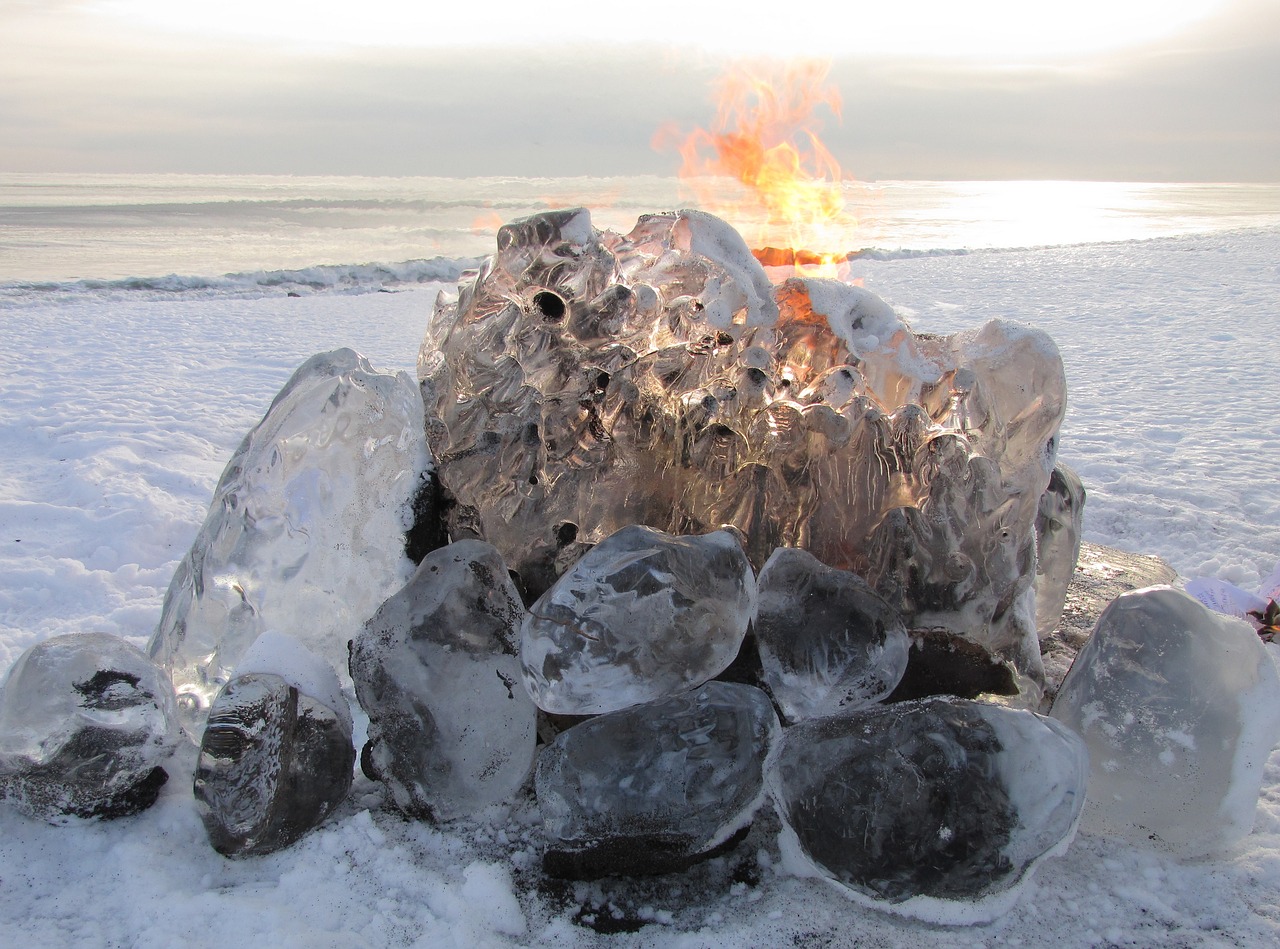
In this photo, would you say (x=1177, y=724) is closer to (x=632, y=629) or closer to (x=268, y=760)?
(x=632, y=629)

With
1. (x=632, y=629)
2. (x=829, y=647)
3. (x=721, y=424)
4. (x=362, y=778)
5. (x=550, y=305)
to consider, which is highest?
(x=550, y=305)

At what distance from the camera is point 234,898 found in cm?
167

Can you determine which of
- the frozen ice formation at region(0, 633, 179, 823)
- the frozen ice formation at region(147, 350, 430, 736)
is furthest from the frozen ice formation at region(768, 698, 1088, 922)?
the frozen ice formation at region(0, 633, 179, 823)

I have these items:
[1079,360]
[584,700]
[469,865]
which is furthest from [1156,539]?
[1079,360]

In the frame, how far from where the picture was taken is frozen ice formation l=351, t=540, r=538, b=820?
6.38ft

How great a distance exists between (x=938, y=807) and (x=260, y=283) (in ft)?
50.6

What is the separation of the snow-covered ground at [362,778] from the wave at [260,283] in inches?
171

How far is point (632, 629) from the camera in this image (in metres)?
1.85

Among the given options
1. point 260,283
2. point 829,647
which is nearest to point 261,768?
point 829,647

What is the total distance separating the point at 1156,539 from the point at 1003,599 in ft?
6.23

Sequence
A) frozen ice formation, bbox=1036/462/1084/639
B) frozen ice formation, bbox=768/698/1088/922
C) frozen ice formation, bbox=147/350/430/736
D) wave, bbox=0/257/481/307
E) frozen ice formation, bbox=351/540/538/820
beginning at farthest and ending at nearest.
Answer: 1. wave, bbox=0/257/481/307
2. frozen ice formation, bbox=1036/462/1084/639
3. frozen ice formation, bbox=147/350/430/736
4. frozen ice formation, bbox=351/540/538/820
5. frozen ice formation, bbox=768/698/1088/922

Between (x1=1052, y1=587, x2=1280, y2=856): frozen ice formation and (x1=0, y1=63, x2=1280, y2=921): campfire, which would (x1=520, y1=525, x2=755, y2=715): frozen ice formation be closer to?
(x1=0, y1=63, x2=1280, y2=921): campfire

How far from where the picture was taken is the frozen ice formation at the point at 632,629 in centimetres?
183

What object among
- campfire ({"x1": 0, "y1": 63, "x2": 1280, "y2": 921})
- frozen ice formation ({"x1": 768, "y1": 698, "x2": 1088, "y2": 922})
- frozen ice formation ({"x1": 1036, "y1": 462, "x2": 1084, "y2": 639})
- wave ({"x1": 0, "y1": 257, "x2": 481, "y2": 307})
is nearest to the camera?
frozen ice formation ({"x1": 768, "y1": 698, "x2": 1088, "y2": 922})
